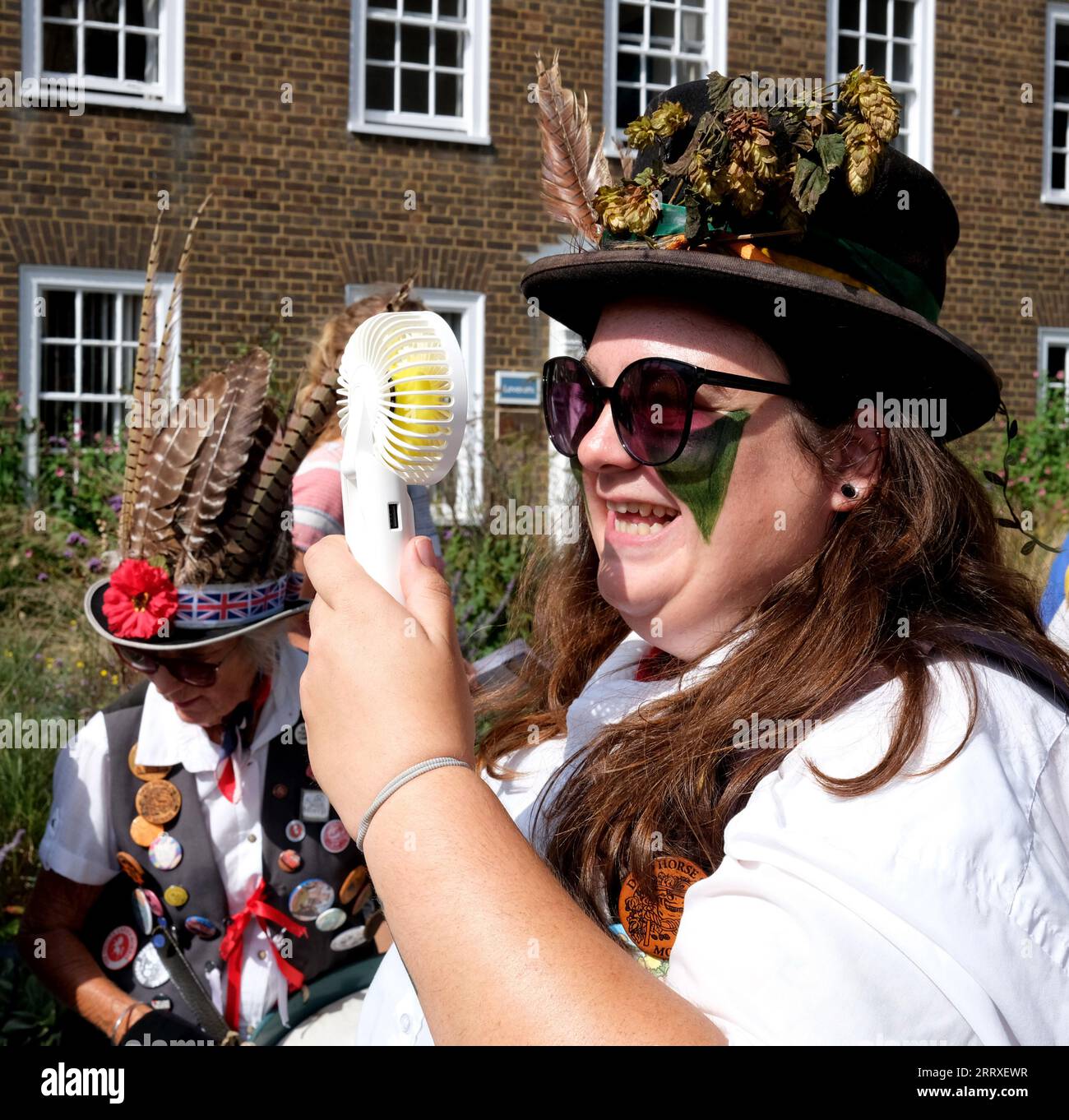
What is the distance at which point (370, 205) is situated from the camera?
1070cm

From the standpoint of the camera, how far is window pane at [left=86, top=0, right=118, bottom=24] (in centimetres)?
1019

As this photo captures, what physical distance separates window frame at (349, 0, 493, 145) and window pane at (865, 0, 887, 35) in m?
4.41

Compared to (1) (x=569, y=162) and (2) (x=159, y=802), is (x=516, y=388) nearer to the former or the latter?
(2) (x=159, y=802)

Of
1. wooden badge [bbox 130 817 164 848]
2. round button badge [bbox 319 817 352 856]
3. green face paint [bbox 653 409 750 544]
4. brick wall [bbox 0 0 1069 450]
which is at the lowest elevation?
round button badge [bbox 319 817 352 856]

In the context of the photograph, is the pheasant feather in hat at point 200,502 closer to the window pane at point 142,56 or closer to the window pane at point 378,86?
the window pane at point 142,56

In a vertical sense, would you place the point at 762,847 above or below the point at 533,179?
below

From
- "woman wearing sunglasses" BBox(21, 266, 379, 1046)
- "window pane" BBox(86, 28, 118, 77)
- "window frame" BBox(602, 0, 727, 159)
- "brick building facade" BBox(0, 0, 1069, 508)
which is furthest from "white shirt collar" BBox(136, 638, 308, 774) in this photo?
"window pane" BBox(86, 28, 118, 77)

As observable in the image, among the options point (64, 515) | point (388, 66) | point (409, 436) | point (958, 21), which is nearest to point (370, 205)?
point (388, 66)

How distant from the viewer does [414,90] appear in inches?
438

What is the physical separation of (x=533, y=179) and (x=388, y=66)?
1695mm

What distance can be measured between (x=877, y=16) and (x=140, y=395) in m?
12.3

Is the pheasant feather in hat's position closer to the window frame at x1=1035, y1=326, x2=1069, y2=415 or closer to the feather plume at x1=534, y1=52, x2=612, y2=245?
the feather plume at x1=534, y1=52, x2=612, y2=245
